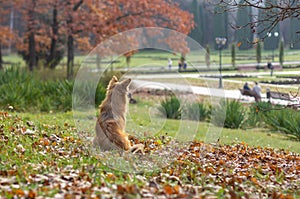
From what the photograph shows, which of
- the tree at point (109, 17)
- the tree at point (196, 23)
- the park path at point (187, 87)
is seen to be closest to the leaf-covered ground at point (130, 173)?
the park path at point (187, 87)

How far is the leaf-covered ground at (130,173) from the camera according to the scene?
547 cm

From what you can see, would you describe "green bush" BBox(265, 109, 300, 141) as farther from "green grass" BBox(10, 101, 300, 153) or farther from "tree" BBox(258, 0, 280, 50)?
"tree" BBox(258, 0, 280, 50)

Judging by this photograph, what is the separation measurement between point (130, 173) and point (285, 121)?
28.5ft

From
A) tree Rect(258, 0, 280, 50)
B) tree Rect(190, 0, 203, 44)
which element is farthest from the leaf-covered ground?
tree Rect(190, 0, 203, 44)

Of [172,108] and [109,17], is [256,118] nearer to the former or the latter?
[172,108]

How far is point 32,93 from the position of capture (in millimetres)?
16859

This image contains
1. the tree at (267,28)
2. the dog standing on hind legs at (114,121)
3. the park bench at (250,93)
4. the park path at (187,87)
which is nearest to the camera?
the dog standing on hind legs at (114,121)

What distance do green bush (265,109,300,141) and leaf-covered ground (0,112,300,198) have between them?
4272mm

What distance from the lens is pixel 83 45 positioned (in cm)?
2614

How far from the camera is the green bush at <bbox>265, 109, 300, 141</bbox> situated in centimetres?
1391

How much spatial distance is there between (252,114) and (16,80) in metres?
7.25

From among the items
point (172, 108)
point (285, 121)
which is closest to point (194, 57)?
point (285, 121)

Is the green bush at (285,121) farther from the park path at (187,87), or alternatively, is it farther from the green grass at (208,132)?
the park path at (187,87)

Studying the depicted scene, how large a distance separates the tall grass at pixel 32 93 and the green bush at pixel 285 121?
16.5 ft
